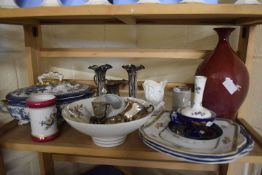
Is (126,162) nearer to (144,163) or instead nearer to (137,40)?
(144,163)

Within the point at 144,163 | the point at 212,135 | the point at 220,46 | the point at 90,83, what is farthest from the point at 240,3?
the point at 144,163

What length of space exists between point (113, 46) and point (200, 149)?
654mm

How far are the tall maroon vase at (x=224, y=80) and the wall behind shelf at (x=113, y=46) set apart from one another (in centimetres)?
28

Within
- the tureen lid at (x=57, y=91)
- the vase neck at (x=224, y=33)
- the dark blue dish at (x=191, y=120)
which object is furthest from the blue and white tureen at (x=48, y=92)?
the vase neck at (x=224, y=33)

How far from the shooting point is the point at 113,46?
102cm

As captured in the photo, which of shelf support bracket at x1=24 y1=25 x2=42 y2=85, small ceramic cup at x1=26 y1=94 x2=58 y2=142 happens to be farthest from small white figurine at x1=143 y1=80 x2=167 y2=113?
shelf support bracket at x1=24 y1=25 x2=42 y2=85

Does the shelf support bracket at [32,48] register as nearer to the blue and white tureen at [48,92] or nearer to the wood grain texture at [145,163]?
the blue and white tureen at [48,92]

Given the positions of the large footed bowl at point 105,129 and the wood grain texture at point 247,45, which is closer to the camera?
the large footed bowl at point 105,129

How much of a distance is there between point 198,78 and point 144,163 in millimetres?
474

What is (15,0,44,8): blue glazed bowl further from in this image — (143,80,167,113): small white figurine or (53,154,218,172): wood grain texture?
(53,154,218,172): wood grain texture

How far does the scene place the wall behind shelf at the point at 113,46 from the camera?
0.91 meters

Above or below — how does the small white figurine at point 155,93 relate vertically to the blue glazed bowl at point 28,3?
below

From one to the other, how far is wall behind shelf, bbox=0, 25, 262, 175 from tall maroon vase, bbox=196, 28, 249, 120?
0.93 ft

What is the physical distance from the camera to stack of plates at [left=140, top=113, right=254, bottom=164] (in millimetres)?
469
